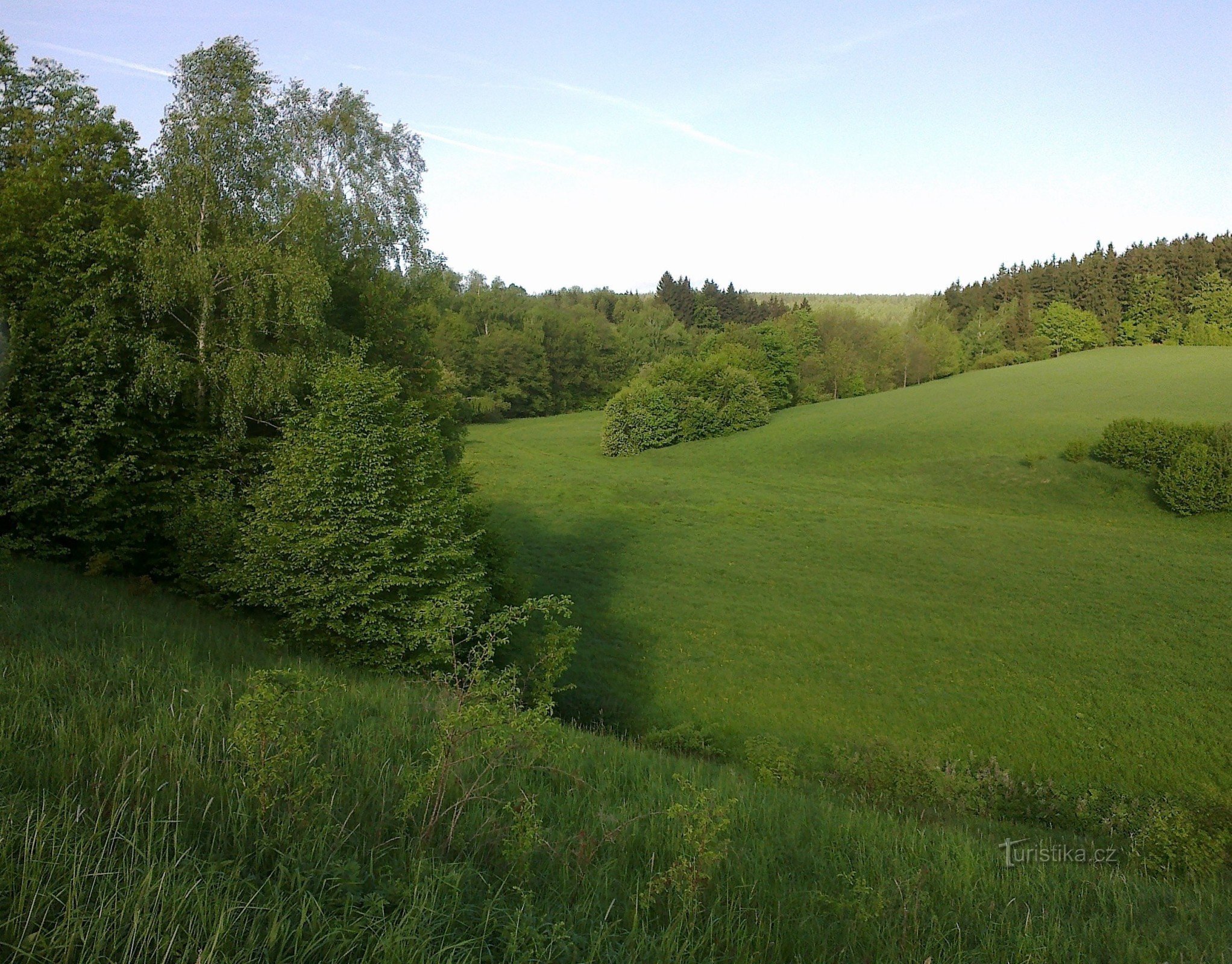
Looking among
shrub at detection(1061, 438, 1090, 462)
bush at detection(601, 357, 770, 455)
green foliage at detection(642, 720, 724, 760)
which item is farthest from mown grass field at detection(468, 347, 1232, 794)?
bush at detection(601, 357, 770, 455)

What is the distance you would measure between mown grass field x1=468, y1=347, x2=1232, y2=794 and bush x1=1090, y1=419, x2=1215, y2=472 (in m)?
1.50

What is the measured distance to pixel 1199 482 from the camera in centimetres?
4291

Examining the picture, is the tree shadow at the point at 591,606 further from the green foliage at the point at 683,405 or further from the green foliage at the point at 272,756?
the green foliage at the point at 683,405

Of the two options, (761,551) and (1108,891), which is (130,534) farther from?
(761,551)

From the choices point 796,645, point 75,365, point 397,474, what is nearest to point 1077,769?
point 796,645

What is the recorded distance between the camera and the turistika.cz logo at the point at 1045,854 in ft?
20.9

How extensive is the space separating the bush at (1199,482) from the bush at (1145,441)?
183 centimetres

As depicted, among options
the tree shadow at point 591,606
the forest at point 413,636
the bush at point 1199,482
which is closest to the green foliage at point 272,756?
the forest at point 413,636

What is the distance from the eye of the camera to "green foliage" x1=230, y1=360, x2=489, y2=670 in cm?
1636

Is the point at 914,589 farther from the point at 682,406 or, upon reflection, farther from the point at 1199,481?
the point at 682,406

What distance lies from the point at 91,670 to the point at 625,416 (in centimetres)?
6768

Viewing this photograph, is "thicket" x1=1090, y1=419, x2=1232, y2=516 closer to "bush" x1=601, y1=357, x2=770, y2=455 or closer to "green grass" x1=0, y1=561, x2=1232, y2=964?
"bush" x1=601, y1=357, x2=770, y2=455

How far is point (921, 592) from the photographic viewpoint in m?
33.2

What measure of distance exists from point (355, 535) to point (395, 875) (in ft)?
45.8
